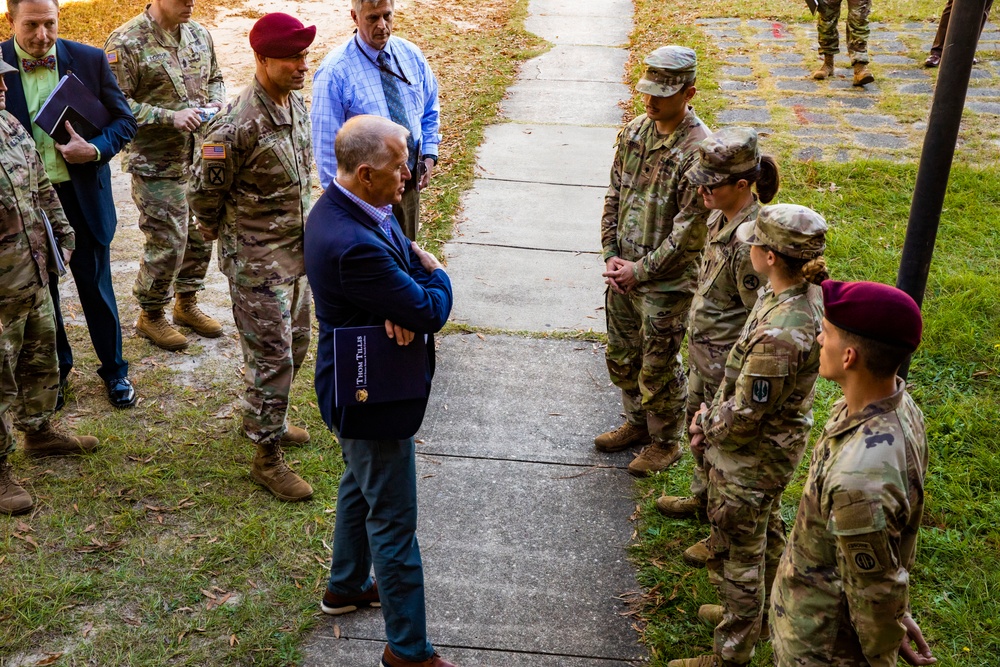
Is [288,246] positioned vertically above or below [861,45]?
above

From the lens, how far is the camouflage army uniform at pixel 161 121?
5.77 m

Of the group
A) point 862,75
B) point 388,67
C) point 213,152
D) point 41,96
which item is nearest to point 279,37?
point 213,152

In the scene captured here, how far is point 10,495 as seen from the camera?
4688mm

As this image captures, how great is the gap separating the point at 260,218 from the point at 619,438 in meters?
2.35

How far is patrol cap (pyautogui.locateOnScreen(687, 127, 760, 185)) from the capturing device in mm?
3809

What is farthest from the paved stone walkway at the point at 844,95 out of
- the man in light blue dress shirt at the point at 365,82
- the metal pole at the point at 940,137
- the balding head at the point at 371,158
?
the balding head at the point at 371,158

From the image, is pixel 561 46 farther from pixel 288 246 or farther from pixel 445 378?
pixel 288 246

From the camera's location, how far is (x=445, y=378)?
6.02m

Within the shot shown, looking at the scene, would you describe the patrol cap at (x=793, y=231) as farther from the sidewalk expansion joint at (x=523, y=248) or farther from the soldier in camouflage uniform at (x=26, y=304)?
the sidewalk expansion joint at (x=523, y=248)

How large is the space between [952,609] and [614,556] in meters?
1.52

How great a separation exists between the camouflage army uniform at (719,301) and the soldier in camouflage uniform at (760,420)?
142 mm

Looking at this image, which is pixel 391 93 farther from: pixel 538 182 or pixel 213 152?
pixel 538 182

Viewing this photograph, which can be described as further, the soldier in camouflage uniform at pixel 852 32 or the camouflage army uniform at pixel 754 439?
the soldier in camouflage uniform at pixel 852 32

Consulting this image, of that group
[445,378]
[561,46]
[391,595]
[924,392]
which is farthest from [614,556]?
[561,46]
